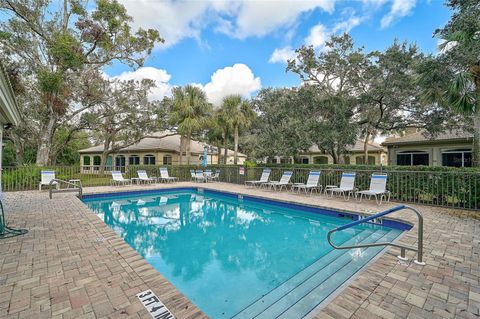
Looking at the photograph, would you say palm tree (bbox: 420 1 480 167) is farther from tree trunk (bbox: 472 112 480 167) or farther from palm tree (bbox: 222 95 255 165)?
palm tree (bbox: 222 95 255 165)

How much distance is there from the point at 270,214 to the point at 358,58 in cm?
1051

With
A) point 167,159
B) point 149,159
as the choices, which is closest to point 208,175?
point 167,159

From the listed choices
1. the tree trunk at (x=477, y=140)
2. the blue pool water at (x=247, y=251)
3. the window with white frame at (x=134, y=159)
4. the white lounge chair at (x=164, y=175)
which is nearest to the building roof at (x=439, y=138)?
the tree trunk at (x=477, y=140)

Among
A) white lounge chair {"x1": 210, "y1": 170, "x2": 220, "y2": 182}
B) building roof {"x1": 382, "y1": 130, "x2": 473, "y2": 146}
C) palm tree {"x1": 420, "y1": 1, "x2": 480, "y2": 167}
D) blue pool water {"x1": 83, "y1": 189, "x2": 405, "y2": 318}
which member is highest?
palm tree {"x1": 420, "y1": 1, "x2": 480, "y2": 167}

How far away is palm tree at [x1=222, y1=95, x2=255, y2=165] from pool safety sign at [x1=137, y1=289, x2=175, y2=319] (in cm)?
1622

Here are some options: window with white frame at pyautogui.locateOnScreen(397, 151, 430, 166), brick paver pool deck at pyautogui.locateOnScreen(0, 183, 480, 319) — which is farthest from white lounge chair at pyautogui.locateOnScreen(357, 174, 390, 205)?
window with white frame at pyautogui.locateOnScreen(397, 151, 430, 166)

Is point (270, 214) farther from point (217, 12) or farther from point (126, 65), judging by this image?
point (126, 65)

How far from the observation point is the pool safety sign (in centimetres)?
240

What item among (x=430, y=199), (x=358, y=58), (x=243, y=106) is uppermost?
(x=358, y=58)

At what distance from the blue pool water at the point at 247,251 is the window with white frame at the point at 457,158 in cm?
1345

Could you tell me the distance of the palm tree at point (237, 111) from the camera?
18844 millimetres

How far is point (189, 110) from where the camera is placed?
18109 mm

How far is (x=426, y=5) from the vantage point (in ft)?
32.8

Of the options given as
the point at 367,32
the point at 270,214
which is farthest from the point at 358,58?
the point at 270,214
